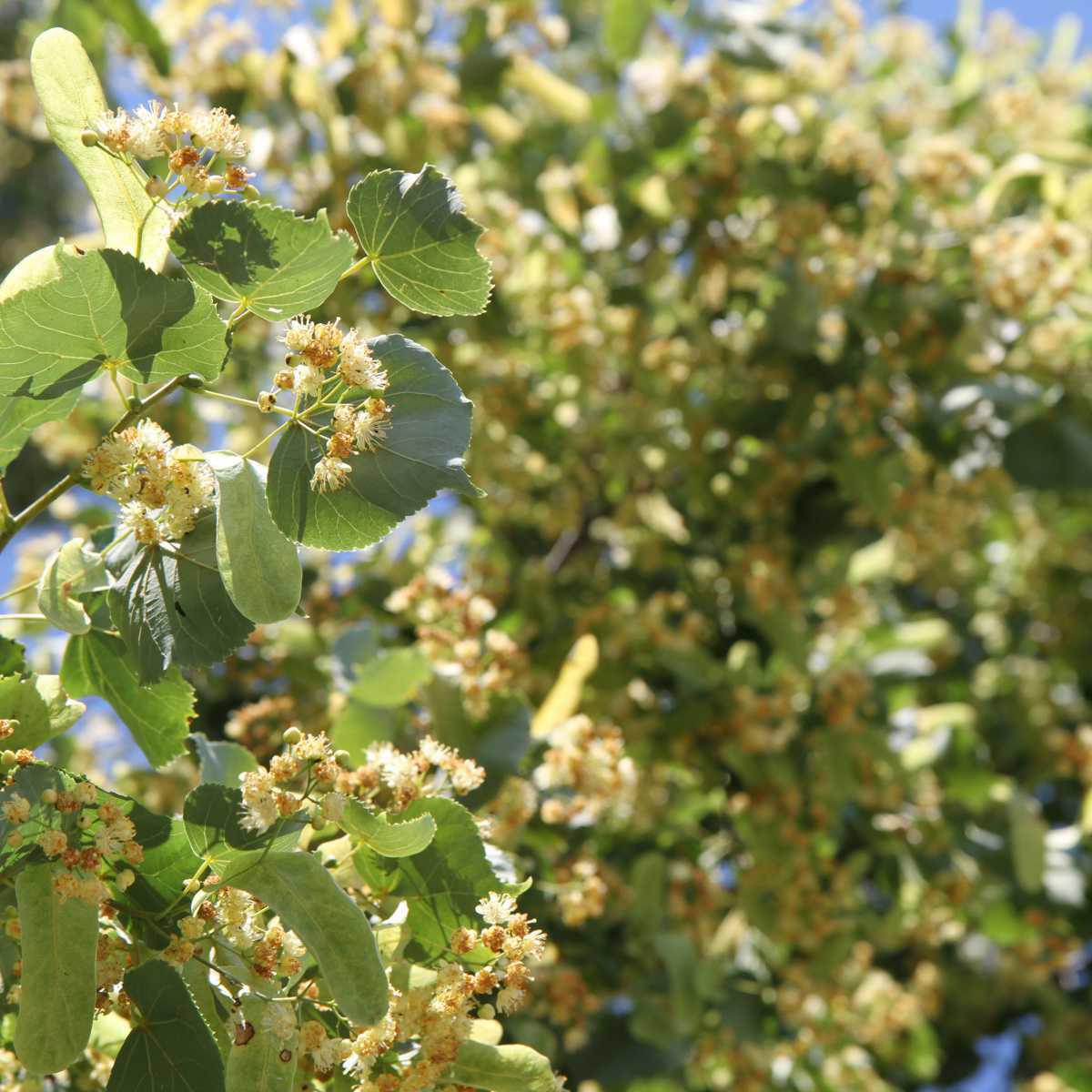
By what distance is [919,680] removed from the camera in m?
3.56

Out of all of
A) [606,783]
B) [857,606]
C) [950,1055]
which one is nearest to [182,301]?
[606,783]

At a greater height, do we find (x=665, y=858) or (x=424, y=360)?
(x=424, y=360)

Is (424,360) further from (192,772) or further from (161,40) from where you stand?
Result: (161,40)

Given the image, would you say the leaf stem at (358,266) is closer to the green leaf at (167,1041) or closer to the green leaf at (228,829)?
the green leaf at (228,829)

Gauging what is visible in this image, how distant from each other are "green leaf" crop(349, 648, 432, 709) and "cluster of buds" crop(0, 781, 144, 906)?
1.94ft

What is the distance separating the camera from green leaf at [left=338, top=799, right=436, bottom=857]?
43.1 inches

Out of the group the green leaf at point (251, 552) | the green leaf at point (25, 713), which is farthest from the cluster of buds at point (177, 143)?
the green leaf at point (25, 713)

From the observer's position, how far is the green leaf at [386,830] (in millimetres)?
1096

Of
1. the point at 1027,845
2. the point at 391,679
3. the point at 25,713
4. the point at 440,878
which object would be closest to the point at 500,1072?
the point at 440,878

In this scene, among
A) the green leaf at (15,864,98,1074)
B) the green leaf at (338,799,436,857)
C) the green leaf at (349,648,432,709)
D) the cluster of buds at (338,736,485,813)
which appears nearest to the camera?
the green leaf at (15,864,98,1074)

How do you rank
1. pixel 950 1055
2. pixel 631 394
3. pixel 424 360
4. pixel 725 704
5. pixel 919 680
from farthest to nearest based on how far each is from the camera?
pixel 950 1055 → pixel 919 680 → pixel 631 394 → pixel 725 704 → pixel 424 360

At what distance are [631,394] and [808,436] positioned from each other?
41 centimetres

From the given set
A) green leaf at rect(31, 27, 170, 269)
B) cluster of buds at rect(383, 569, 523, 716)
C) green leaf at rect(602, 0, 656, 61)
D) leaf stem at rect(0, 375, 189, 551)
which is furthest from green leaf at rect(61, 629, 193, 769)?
green leaf at rect(602, 0, 656, 61)

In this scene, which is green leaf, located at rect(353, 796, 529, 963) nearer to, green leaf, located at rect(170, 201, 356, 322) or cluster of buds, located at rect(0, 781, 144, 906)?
cluster of buds, located at rect(0, 781, 144, 906)
